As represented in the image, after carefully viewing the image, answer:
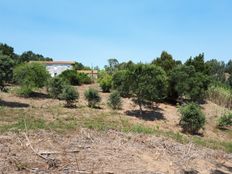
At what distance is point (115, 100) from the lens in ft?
64.8

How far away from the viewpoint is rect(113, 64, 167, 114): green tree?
1880 centimetres

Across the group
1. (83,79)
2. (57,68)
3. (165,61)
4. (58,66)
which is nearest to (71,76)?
(83,79)

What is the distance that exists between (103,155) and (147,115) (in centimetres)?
1022

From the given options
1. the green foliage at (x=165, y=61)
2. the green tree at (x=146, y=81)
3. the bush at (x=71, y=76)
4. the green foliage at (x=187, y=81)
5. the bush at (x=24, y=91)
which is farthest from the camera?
the bush at (x=71, y=76)

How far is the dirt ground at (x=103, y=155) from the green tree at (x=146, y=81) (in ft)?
19.2

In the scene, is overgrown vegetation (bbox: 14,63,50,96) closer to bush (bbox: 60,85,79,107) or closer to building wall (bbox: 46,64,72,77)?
bush (bbox: 60,85,79,107)

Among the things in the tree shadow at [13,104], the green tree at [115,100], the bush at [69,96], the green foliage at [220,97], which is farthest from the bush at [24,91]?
the green foliage at [220,97]

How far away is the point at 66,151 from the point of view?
31.7ft

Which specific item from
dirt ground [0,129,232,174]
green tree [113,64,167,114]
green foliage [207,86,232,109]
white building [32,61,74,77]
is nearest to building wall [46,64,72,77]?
white building [32,61,74,77]

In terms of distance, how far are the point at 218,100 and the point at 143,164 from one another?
71.9 feet

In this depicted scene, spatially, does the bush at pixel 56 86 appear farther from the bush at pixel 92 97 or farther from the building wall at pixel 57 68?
the building wall at pixel 57 68

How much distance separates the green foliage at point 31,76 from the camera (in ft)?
73.6

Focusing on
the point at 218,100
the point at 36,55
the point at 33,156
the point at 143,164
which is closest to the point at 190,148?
the point at 143,164

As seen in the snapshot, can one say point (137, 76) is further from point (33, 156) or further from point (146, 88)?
point (33, 156)
